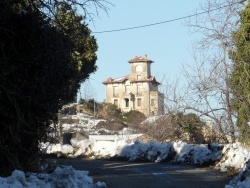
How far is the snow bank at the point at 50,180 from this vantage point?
11422 mm

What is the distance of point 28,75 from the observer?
570 inches

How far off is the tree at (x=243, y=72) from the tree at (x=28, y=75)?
31.6 feet

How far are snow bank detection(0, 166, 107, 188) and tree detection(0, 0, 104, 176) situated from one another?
76 centimetres

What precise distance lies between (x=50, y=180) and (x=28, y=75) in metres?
2.76

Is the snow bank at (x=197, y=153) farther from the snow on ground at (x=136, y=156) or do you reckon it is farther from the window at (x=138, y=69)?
the window at (x=138, y=69)

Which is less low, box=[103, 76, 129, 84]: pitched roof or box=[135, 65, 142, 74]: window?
box=[135, 65, 142, 74]: window

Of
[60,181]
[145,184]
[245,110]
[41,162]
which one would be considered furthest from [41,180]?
[245,110]

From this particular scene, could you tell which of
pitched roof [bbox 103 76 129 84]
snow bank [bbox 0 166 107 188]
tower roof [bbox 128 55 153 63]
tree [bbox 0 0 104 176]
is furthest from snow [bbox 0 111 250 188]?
pitched roof [bbox 103 76 129 84]

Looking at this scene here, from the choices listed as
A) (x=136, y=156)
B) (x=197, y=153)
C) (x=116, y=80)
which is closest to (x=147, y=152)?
(x=136, y=156)

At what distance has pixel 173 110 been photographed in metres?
35.9

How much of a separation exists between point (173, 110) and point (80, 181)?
20.7 metres

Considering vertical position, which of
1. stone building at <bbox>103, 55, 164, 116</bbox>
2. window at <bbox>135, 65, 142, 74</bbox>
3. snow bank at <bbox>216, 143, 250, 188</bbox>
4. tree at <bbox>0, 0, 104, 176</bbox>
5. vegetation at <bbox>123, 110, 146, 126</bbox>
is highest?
window at <bbox>135, 65, 142, 74</bbox>

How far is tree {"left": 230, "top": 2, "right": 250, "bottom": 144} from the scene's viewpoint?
75.9 feet

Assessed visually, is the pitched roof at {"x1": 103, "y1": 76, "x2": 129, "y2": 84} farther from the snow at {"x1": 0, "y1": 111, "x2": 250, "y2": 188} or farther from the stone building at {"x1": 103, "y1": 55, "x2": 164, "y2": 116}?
the snow at {"x1": 0, "y1": 111, "x2": 250, "y2": 188}
